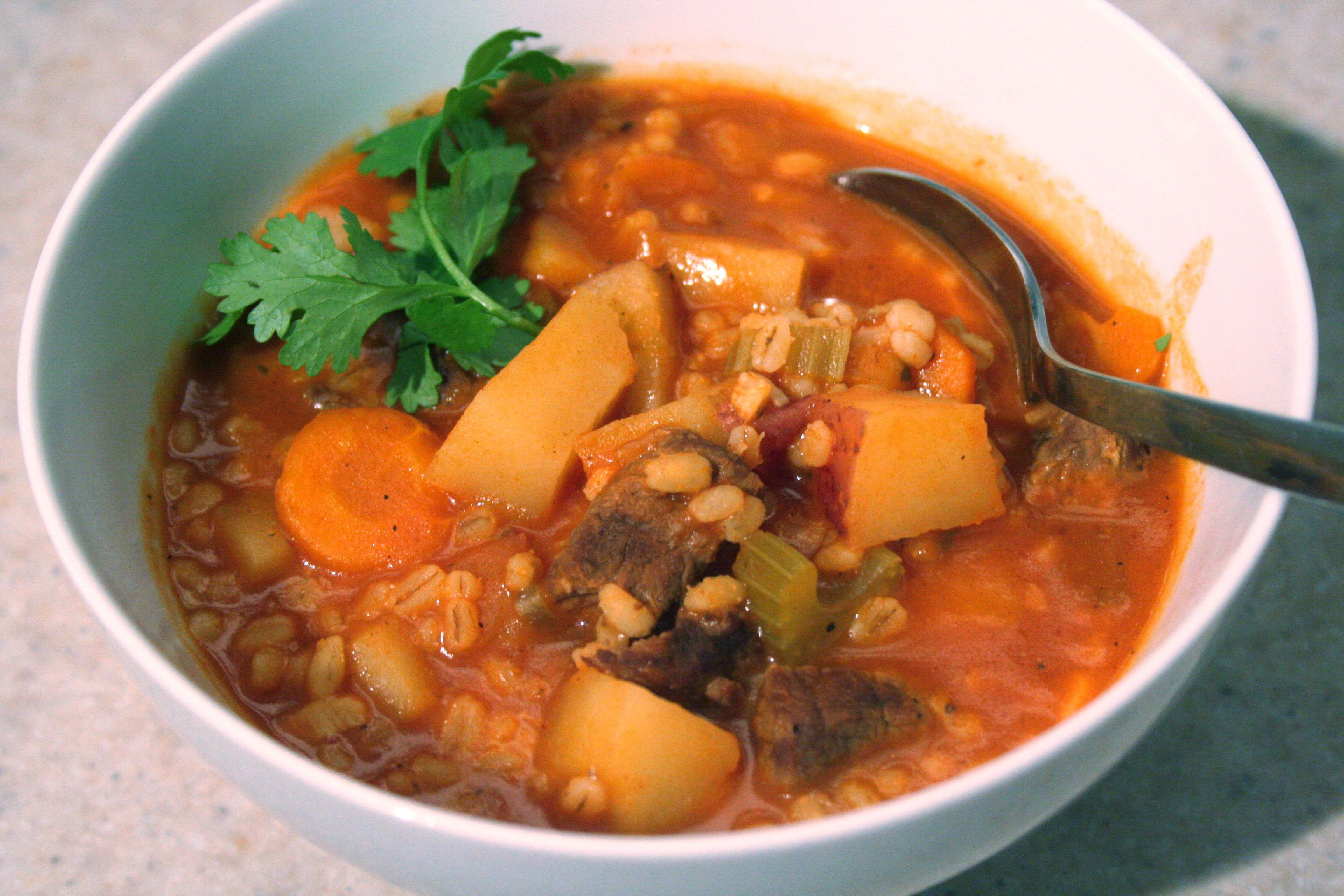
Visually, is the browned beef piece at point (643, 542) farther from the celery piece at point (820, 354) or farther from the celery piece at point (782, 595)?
the celery piece at point (820, 354)

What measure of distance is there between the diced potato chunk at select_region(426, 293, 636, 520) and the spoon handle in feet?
3.70

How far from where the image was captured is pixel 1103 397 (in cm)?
260

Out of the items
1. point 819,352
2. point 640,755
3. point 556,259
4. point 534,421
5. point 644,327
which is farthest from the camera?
point 556,259

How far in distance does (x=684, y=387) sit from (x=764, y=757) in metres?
0.99

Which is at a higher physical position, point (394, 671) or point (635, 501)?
point (635, 501)

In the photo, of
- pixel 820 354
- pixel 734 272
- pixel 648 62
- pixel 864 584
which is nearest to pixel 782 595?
pixel 864 584

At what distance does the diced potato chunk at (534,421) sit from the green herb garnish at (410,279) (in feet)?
0.66

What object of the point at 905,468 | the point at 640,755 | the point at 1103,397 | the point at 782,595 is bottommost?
the point at 640,755

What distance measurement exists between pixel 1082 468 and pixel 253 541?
201 cm

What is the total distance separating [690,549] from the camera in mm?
2535

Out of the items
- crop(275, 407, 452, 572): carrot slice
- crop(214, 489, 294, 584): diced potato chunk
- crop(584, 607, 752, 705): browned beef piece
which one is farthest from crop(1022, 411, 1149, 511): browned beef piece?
crop(214, 489, 294, 584): diced potato chunk

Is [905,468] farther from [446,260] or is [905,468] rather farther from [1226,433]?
[446,260]

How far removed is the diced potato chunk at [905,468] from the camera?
8.44 ft

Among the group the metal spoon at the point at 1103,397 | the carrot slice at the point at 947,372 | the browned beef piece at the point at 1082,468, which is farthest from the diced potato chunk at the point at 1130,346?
the carrot slice at the point at 947,372
